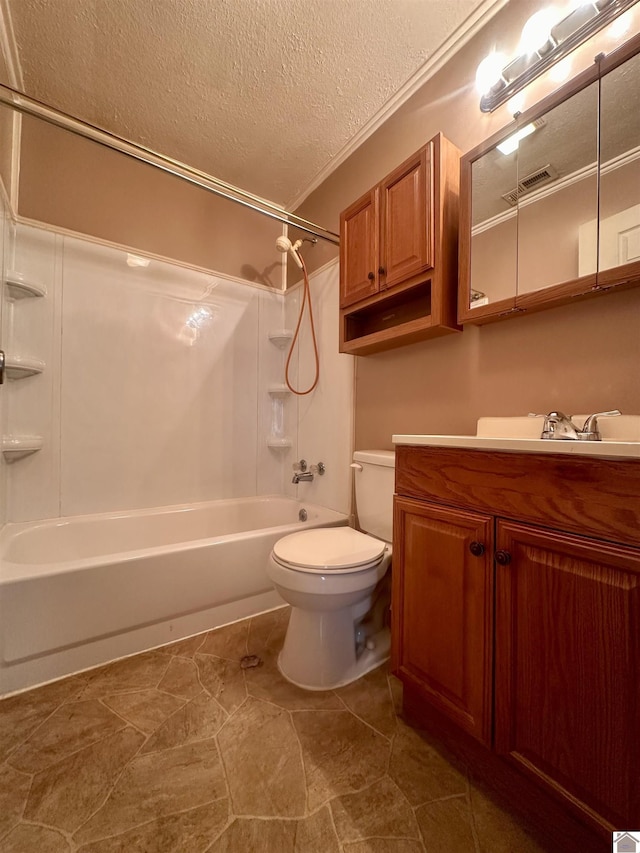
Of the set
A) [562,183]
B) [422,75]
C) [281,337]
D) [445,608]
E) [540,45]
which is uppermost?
[422,75]

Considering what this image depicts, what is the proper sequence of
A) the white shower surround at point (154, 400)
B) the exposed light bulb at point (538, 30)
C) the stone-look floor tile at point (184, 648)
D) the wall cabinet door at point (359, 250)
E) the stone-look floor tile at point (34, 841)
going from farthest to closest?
the white shower surround at point (154, 400), the wall cabinet door at point (359, 250), the stone-look floor tile at point (184, 648), the exposed light bulb at point (538, 30), the stone-look floor tile at point (34, 841)

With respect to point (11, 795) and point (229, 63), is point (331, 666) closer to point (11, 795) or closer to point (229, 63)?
point (11, 795)

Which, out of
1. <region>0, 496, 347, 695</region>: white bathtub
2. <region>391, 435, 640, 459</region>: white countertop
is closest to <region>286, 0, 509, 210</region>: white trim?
<region>391, 435, 640, 459</region>: white countertop

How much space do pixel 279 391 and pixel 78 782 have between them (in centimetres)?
192

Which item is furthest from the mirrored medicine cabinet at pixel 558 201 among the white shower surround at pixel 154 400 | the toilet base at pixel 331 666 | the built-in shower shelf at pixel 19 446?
the built-in shower shelf at pixel 19 446

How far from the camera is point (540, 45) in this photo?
1.06m

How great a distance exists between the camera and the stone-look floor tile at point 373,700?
1.04 meters

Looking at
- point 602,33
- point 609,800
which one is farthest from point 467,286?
point 609,800

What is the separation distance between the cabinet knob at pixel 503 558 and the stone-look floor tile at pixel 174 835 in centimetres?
84

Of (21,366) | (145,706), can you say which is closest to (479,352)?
(145,706)

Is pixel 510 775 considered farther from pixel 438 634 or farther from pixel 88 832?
pixel 88 832

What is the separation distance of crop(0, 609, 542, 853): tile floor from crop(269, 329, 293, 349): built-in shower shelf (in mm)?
1881

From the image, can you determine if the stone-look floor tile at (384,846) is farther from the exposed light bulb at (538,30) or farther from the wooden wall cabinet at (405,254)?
the exposed light bulb at (538,30)

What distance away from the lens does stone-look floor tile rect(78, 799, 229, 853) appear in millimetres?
715
